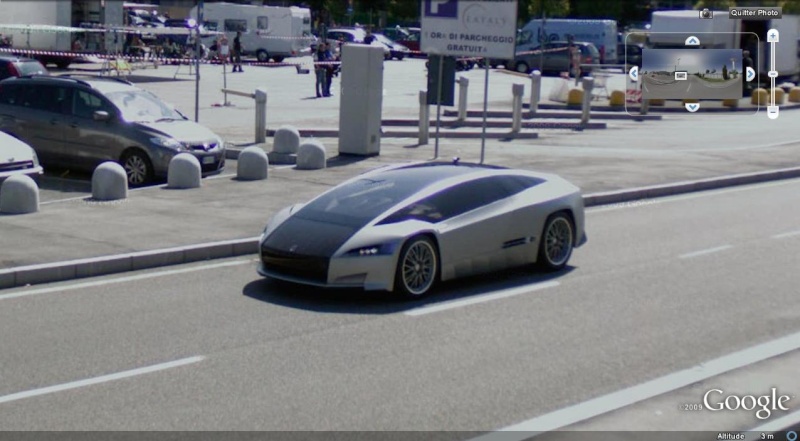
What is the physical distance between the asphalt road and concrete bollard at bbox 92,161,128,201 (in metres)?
4.21

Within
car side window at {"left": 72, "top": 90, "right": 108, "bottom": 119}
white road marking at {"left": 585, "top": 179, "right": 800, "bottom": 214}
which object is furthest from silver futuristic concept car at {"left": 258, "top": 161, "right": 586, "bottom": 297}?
car side window at {"left": 72, "top": 90, "right": 108, "bottom": 119}

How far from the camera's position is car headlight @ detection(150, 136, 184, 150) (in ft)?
68.5

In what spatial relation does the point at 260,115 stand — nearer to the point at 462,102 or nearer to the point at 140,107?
the point at 140,107

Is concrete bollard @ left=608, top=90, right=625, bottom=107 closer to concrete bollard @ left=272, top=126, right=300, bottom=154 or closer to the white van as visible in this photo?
concrete bollard @ left=272, top=126, right=300, bottom=154

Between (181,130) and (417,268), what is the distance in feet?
33.6

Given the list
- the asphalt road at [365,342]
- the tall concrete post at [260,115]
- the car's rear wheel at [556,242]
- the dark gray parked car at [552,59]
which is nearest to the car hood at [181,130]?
the tall concrete post at [260,115]

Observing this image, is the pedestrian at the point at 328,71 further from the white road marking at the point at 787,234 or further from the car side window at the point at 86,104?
the white road marking at the point at 787,234

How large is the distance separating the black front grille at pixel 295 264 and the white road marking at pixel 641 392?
3.82 m

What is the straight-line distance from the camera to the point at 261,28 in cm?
6681

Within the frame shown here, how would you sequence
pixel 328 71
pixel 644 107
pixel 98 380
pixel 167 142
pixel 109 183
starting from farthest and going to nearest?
1. pixel 328 71
2. pixel 644 107
3. pixel 167 142
4. pixel 109 183
5. pixel 98 380

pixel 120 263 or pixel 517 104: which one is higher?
pixel 517 104

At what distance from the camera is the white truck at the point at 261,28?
6488 centimetres

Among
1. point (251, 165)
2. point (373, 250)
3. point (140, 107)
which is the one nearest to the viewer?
point (373, 250)

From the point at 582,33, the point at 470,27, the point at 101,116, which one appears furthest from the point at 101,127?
the point at 582,33
